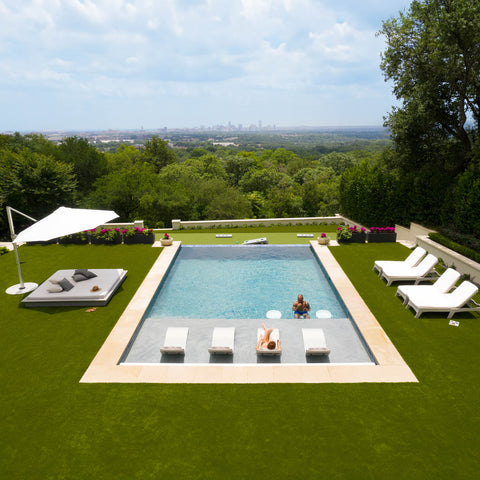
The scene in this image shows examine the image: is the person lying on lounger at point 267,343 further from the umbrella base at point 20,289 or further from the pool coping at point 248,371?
the umbrella base at point 20,289

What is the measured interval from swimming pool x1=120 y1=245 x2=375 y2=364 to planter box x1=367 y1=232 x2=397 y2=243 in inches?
152

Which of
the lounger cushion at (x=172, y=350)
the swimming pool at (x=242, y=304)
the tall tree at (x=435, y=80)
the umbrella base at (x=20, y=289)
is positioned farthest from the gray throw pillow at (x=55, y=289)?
the tall tree at (x=435, y=80)

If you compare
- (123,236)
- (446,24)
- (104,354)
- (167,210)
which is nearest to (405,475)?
(104,354)

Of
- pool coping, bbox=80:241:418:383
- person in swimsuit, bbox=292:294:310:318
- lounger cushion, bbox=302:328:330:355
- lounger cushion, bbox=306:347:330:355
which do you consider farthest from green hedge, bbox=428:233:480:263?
lounger cushion, bbox=306:347:330:355

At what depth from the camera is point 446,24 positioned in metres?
18.3

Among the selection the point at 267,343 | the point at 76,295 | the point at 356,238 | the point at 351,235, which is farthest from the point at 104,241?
the point at 356,238

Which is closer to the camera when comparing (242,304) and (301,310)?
(301,310)

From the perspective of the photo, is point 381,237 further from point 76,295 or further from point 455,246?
point 76,295

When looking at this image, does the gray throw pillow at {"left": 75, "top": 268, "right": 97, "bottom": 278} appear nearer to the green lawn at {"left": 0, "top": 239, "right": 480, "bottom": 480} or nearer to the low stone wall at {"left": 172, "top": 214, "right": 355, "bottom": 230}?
the green lawn at {"left": 0, "top": 239, "right": 480, "bottom": 480}

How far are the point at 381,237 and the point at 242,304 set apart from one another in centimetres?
1090

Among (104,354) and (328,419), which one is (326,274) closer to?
(328,419)

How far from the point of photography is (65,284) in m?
13.5

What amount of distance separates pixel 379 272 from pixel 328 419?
9.45 metres

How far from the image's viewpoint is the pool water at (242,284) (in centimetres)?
1347
